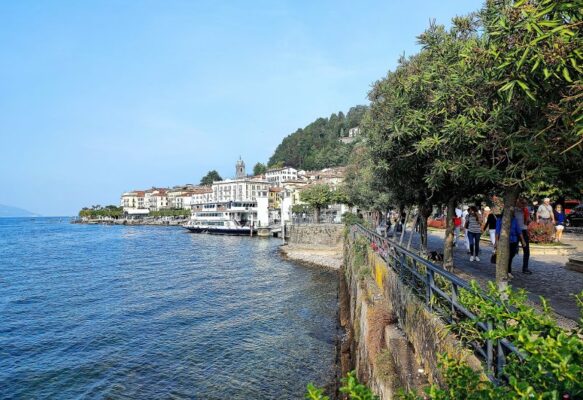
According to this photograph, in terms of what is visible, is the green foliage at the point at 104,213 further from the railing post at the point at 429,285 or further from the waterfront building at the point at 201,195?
the railing post at the point at 429,285

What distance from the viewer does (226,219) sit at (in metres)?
86.6

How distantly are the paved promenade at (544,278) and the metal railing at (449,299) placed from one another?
243 centimetres

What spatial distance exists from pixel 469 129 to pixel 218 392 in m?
8.95

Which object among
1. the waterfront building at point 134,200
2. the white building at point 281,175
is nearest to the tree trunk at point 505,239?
the white building at point 281,175

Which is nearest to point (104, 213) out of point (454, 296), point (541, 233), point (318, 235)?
point (318, 235)

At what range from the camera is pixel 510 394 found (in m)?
2.35

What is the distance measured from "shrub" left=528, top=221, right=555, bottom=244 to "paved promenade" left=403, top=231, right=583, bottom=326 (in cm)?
280

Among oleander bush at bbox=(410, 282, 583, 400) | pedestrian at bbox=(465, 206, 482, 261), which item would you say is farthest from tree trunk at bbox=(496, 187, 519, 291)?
pedestrian at bbox=(465, 206, 482, 261)

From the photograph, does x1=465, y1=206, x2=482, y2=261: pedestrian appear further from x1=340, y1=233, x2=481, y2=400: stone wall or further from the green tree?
the green tree

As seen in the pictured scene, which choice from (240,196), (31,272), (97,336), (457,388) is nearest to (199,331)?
(97,336)

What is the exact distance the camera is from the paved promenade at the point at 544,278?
8.41m

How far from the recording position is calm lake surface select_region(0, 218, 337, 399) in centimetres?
1172

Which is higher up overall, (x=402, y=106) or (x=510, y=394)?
(x=402, y=106)

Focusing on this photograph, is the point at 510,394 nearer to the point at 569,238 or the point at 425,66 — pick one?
the point at 425,66
